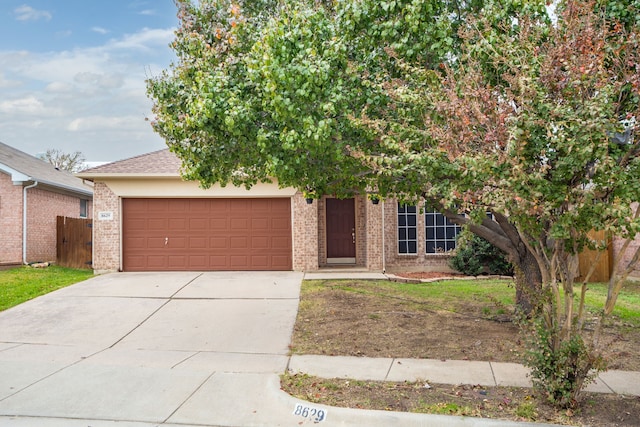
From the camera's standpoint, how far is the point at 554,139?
439 cm

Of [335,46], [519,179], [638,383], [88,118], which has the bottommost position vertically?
[638,383]

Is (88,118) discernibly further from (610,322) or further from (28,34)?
(610,322)

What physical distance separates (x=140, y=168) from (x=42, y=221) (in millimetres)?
5806

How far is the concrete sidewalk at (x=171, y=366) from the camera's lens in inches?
203

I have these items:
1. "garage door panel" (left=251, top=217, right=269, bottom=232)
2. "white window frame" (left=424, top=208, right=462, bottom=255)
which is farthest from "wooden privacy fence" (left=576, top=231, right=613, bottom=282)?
"garage door panel" (left=251, top=217, right=269, bottom=232)

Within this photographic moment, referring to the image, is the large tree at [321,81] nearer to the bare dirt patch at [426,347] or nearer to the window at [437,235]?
the bare dirt patch at [426,347]

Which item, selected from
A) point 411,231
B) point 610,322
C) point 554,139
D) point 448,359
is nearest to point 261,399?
point 448,359

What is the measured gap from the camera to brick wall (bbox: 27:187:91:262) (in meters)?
17.6

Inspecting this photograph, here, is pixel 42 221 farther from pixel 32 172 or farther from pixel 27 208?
pixel 32 172

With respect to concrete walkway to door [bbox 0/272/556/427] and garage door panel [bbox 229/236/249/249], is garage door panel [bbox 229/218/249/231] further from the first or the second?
concrete walkway to door [bbox 0/272/556/427]

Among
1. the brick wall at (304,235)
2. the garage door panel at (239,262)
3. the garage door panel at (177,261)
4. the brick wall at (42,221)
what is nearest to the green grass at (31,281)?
the brick wall at (42,221)

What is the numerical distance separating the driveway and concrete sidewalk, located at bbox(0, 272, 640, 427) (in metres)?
0.02

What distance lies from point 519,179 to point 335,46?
2924 millimetres

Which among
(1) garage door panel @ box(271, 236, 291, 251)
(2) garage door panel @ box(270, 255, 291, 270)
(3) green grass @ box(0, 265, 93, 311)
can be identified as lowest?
(3) green grass @ box(0, 265, 93, 311)
